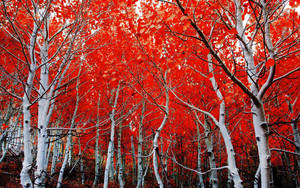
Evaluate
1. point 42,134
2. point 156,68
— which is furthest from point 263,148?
point 42,134

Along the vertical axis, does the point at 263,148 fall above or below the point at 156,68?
below

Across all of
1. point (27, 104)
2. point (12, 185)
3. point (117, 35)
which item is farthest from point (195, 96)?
point (12, 185)

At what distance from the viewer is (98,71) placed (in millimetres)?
8867

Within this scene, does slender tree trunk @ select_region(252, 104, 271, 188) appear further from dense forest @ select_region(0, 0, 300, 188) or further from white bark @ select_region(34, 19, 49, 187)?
white bark @ select_region(34, 19, 49, 187)

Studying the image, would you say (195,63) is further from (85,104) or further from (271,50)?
(85,104)

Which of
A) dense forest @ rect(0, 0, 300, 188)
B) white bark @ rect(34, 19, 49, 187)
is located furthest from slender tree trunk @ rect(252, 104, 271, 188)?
white bark @ rect(34, 19, 49, 187)

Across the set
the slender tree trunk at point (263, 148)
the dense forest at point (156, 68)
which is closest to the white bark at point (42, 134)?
the dense forest at point (156, 68)

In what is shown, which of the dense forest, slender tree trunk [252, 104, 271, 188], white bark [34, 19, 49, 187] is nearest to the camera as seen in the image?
slender tree trunk [252, 104, 271, 188]

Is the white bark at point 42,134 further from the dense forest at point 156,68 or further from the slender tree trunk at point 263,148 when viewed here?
the slender tree trunk at point 263,148

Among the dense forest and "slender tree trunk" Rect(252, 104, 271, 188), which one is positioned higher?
the dense forest

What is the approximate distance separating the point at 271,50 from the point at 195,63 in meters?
4.02

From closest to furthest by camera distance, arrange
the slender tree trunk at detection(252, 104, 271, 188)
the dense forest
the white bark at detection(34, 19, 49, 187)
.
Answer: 1. the slender tree trunk at detection(252, 104, 271, 188)
2. the dense forest
3. the white bark at detection(34, 19, 49, 187)

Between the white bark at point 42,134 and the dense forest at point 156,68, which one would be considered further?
the white bark at point 42,134

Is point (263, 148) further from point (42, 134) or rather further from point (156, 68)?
point (42, 134)
